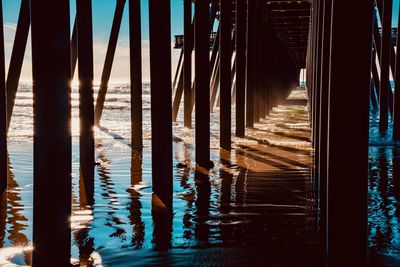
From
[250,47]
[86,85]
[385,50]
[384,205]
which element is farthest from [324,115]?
[250,47]

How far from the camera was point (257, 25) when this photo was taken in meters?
11.3

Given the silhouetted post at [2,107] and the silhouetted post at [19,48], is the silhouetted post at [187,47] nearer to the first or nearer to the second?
the silhouetted post at [19,48]

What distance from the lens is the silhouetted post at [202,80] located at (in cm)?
562

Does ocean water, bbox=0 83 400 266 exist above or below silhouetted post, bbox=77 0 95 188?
below

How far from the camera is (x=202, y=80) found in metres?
5.77

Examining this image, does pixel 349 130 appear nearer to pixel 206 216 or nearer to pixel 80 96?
pixel 206 216

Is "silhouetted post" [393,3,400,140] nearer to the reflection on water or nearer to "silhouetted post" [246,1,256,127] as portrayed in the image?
the reflection on water

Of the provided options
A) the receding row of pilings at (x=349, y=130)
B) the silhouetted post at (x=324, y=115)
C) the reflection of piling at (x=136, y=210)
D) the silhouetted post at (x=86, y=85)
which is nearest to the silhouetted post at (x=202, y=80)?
the reflection of piling at (x=136, y=210)

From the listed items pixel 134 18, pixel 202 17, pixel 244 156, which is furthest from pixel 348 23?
pixel 244 156

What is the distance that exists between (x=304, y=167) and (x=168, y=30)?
2838 millimetres

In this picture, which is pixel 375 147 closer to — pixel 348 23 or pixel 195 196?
pixel 195 196

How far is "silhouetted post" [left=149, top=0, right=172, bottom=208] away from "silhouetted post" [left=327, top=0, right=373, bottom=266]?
1867 millimetres

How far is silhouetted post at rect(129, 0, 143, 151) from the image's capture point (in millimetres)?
6160

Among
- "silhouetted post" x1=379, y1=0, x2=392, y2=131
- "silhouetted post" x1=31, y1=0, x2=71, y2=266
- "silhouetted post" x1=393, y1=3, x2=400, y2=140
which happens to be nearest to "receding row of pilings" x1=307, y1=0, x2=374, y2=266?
"silhouetted post" x1=31, y1=0, x2=71, y2=266
